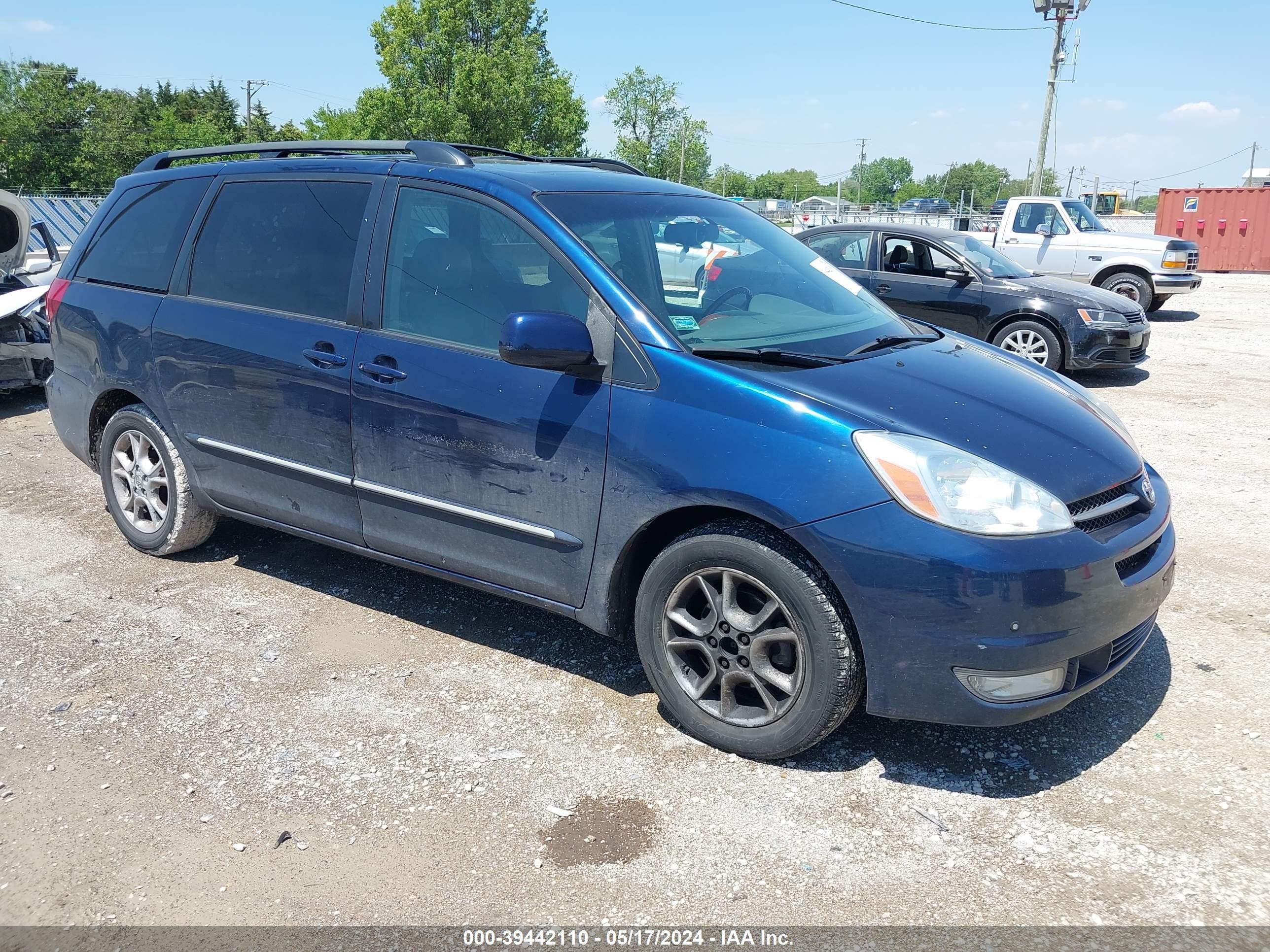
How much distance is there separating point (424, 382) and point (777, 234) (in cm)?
175

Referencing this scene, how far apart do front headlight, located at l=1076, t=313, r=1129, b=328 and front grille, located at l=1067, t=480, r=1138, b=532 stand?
7.38 meters

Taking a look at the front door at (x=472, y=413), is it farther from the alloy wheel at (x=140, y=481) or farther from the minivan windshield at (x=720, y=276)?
the alloy wheel at (x=140, y=481)

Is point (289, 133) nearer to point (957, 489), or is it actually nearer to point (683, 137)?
point (683, 137)

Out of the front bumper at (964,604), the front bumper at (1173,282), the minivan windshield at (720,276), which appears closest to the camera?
the front bumper at (964,604)

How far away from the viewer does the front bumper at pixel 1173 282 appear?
1483 centimetres

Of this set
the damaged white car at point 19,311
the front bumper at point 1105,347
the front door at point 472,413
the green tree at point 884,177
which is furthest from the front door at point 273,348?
the green tree at point 884,177

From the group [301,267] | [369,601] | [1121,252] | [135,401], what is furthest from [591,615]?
[1121,252]

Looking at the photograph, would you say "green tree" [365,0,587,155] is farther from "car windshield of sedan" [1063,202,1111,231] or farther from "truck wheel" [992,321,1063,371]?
"truck wheel" [992,321,1063,371]

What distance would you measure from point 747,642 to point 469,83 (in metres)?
50.5

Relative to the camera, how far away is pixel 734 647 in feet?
10.4

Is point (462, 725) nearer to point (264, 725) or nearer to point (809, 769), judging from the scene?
point (264, 725)

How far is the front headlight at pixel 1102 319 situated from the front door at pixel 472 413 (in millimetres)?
8068

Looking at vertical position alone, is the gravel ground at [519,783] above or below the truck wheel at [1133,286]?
below

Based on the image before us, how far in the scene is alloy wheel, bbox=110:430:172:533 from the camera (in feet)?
15.9
